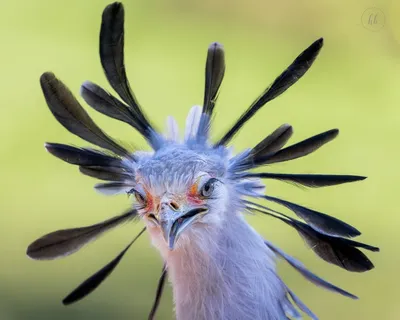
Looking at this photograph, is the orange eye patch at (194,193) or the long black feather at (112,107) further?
the long black feather at (112,107)

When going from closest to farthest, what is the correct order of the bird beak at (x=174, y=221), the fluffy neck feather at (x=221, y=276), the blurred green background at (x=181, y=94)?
the bird beak at (x=174, y=221) < the fluffy neck feather at (x=221, y=276) < the blurred green background at (x=181, y=94)

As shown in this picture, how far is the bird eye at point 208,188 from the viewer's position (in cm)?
94

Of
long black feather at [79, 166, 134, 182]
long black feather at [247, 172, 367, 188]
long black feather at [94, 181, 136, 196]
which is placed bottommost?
long black feather at [247, 172, 367, 188]

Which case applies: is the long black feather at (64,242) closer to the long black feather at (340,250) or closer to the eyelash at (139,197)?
the eyelash at (139,197)

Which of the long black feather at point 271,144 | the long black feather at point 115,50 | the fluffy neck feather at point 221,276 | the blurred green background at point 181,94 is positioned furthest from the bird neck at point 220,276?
the blurred green background at point 181,94

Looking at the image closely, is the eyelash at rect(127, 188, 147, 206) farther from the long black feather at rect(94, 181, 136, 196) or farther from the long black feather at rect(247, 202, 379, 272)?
the long black feather at rect(247, 202, 379, 272)

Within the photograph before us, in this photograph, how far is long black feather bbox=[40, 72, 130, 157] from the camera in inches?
39.3

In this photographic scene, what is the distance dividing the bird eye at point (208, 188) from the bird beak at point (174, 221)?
2 cm

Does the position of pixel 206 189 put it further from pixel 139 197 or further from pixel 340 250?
pixel 340 250

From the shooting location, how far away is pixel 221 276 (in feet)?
3.26

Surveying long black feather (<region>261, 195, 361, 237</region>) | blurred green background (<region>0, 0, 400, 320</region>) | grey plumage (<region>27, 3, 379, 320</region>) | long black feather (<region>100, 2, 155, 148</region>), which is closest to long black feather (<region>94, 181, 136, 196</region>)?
grey plumage (<region>27, 3, 379, 320</region>)

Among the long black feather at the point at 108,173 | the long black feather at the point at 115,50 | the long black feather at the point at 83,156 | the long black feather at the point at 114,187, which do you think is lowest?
the long black feather at the point at 114,187

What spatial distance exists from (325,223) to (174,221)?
240mm

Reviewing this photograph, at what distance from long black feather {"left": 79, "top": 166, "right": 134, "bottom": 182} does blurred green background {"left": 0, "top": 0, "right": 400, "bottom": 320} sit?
0.39 m
